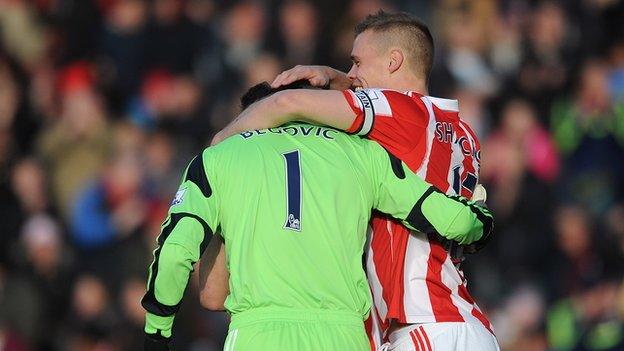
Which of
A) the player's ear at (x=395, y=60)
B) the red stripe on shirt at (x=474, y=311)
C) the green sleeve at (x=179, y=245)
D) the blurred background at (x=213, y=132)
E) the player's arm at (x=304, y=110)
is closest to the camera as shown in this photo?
the green sleeve at (x=179, y=245)

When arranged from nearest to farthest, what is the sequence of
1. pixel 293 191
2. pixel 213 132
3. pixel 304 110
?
pixel 293 191
pixel 304 110
pixel 213 132

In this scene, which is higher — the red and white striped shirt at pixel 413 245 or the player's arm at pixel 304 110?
the player's arm at pixel 304 110

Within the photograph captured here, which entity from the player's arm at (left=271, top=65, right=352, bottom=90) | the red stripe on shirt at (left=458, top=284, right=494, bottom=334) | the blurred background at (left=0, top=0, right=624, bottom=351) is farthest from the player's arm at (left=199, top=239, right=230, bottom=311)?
the blurred background at (left=0, top=0, right=624, bottom=351)

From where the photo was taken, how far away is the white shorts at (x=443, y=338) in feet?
16.2

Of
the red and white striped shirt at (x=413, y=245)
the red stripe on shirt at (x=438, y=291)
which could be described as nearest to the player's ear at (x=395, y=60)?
the red and white striped shirt at (x=413, y=245)

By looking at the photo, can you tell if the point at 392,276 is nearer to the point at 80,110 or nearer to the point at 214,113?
the point at 214,113

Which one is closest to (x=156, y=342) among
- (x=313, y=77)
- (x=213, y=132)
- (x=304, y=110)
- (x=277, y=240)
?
(x=277, y=240)

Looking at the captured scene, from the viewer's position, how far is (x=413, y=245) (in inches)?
197

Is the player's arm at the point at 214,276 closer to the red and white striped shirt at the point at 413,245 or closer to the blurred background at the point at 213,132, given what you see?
the red and white striped shirt at the point at 413,245

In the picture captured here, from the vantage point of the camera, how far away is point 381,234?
16.5 feet

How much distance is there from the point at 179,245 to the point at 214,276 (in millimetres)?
457

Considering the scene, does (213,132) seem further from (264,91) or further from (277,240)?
(277,240)

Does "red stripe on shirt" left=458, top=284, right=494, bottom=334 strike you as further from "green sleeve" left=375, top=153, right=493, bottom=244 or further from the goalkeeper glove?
the goalkeeper glove

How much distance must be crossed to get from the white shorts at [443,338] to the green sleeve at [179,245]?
3.03 ft
